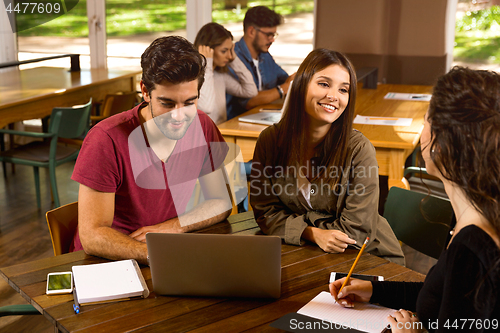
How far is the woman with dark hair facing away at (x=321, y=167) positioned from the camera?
1664mm

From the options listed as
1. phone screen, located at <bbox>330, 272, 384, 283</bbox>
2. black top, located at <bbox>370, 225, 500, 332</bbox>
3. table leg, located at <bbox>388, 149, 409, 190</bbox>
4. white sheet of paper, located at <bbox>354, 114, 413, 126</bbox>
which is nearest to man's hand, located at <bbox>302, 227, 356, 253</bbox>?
phone screen, located at <bbox>330, 272, 384, 283</bbox>

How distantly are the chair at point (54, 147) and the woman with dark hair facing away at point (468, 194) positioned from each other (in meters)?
2.97

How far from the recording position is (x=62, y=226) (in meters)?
1.72

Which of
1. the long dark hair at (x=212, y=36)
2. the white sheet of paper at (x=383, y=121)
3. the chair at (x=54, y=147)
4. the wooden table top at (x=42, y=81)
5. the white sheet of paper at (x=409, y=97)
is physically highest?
the long dark hair at (x=212, y=36)

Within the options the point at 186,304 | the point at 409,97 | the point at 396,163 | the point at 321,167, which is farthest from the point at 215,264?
the point at 409,97

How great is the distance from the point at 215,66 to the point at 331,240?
6.83ft

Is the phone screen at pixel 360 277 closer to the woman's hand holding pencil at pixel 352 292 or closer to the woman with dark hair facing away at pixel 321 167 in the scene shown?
the woman's hand holding pencil at pixel 352 292

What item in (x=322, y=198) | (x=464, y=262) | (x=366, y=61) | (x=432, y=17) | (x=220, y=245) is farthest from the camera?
(x=366, y=61)

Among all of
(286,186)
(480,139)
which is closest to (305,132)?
(286,186)

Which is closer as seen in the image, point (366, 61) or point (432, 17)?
point (432, 17)

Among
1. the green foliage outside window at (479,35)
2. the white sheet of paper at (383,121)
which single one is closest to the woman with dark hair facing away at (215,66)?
the white sheet of paper at (383,121)

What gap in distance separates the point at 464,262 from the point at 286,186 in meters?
0.86

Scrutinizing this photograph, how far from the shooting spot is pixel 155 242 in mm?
1216

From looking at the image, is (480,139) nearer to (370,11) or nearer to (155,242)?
(155,242)
